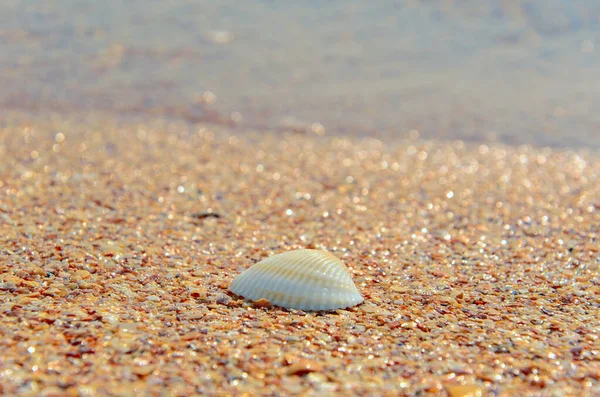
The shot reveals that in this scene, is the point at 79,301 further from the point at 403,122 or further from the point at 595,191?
the point at 403,122

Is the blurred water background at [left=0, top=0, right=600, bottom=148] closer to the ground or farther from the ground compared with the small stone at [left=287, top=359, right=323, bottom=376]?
farther from the ground

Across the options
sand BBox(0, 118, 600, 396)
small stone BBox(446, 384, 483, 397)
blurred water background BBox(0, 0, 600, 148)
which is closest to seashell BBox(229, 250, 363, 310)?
sand BBox(0, 118, 600, 396)

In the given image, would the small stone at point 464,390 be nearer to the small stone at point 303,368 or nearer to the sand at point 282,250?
the sand at point 282,250

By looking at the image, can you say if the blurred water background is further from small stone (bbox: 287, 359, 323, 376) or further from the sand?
small stone (bbox: 287, 359, 323, 376)

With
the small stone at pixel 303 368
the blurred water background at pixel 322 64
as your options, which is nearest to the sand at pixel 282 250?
the small stone at pixel 303 368

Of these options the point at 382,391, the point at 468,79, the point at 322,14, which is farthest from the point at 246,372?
the point at 322,14
